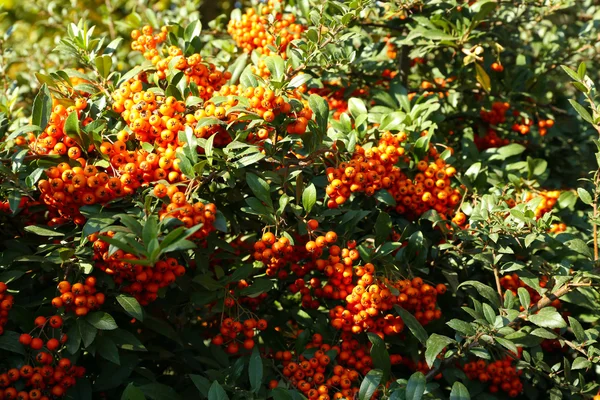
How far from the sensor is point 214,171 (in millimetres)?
2588

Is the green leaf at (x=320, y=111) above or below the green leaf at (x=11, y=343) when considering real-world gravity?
above

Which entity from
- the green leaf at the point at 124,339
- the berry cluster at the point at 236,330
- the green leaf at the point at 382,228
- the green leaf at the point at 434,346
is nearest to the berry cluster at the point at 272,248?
the berry cluster at the point at 236,330

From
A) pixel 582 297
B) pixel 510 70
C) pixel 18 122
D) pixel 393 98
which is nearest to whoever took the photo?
pixel 582 297

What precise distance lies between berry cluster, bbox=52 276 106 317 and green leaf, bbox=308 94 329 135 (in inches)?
49.0

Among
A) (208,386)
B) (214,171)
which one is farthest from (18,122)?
(208,386)

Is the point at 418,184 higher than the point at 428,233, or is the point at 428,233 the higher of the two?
the point at 418,184

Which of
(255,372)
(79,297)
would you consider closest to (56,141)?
(79,297)

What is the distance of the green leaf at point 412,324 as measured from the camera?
2691 millimetres

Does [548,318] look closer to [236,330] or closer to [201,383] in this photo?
[236,330]

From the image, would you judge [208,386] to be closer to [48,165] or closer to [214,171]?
[214,171]

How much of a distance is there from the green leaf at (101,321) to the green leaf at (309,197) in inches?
37.0

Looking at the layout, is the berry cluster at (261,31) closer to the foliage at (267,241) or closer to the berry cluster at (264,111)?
the foliage at (267,241)

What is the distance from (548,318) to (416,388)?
0.74 meters

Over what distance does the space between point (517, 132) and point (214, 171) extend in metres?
2.76
